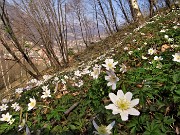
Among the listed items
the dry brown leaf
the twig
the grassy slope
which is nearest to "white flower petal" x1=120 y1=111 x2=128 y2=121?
the grassy slope

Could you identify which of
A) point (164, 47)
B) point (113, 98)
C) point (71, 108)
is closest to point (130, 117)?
point (113, 98)

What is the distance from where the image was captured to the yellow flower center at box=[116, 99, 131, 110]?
1575 mm

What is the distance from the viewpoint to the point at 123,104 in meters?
1.58

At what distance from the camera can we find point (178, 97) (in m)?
2.00

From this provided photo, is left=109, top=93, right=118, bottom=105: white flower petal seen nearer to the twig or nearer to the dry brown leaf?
the twig

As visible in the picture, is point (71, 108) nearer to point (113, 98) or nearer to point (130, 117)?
point (130, 117)

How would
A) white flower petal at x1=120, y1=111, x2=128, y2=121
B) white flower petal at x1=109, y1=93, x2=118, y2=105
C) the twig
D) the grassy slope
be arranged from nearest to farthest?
1. white flower petal at x1=120, y1=111, x2=128, y2=121
2. white flower petal at x1=109, y1=93, x2=118, y2=105
3. the grassy slope
4. the twig

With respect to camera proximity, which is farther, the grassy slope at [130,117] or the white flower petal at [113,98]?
the grassy slope at [130,117]

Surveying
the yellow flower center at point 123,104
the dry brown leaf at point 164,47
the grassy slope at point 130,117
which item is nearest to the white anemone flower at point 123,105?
the yellow flower center at point 123,104

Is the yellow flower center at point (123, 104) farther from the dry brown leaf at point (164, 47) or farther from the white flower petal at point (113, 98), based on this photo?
the dry brown leaf at point (164, 47)

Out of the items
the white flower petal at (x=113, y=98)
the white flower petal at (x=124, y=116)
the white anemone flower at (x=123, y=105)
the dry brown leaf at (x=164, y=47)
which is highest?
the dry brown leaf at (x=164, y=47)

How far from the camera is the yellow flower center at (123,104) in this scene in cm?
158

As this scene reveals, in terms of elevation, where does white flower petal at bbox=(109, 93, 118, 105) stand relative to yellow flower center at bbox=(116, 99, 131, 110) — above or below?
above

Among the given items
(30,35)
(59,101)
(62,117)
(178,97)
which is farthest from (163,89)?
(30,35)
